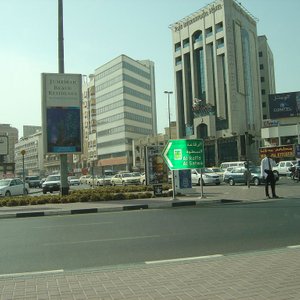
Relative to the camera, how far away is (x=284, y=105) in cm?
8594

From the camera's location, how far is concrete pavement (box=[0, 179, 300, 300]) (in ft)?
17.6

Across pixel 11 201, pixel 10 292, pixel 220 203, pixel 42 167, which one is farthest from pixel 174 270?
pixel 42 167

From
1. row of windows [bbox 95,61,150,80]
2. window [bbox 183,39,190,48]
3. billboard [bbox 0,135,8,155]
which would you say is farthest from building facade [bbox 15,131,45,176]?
billboard [bbox 0,135,8,155]

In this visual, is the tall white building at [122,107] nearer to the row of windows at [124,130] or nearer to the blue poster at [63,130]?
the row of windows at [124,130]

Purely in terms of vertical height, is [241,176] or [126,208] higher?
[241,176]

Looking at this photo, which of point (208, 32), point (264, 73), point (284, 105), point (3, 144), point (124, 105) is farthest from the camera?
point (264, 73)

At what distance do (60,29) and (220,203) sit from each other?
12756 millimetres

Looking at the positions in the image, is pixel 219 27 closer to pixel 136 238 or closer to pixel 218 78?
pixel 218 78

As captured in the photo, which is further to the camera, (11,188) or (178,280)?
(11,188)

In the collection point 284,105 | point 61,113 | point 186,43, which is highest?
point 186,43

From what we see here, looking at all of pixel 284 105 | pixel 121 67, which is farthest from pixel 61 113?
pixel 121 67

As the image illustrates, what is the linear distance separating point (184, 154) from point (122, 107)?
10420 centimetres

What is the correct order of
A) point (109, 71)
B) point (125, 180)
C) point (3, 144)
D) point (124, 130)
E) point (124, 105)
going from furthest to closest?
point (109, 71)
point (124, 130)
point (124, 105)
point (125, 180)
point (3, 144)

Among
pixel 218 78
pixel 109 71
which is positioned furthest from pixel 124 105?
pixel 218 78
